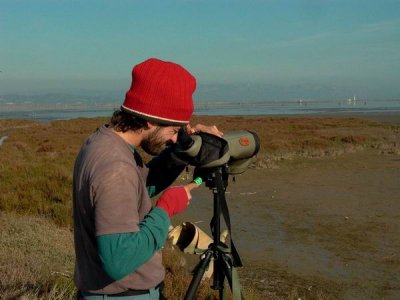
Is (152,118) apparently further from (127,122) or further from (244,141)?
(244,141)

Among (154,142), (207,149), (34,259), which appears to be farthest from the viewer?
(34,259)

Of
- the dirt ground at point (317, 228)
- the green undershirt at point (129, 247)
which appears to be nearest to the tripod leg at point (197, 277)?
the green undershirt at point (129, 247)

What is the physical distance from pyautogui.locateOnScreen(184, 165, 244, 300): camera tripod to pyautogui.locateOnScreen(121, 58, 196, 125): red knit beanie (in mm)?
470

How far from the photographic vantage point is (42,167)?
11.1 meters

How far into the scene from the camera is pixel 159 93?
1889 mm

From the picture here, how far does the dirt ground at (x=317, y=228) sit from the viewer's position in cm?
578

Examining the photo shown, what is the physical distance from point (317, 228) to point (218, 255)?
225 inches

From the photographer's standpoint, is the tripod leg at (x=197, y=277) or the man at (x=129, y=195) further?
the tripod leg at (x=197, y=277)

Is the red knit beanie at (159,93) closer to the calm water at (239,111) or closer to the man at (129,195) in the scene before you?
the man at (129,195)

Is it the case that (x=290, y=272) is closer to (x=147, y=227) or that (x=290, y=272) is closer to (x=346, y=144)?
(x=147, y=227)

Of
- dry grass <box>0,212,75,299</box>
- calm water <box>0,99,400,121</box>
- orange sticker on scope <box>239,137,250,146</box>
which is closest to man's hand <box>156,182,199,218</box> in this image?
orange sticker on scope <box>239,137,250,146</box>

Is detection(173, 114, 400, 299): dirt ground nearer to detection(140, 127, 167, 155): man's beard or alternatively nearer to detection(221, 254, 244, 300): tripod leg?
detection(221, 254, 244, 300): tripod leg

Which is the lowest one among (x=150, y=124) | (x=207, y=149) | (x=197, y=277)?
(x=197, y=277)

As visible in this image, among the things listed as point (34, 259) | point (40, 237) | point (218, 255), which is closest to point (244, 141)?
point (218, 255)
